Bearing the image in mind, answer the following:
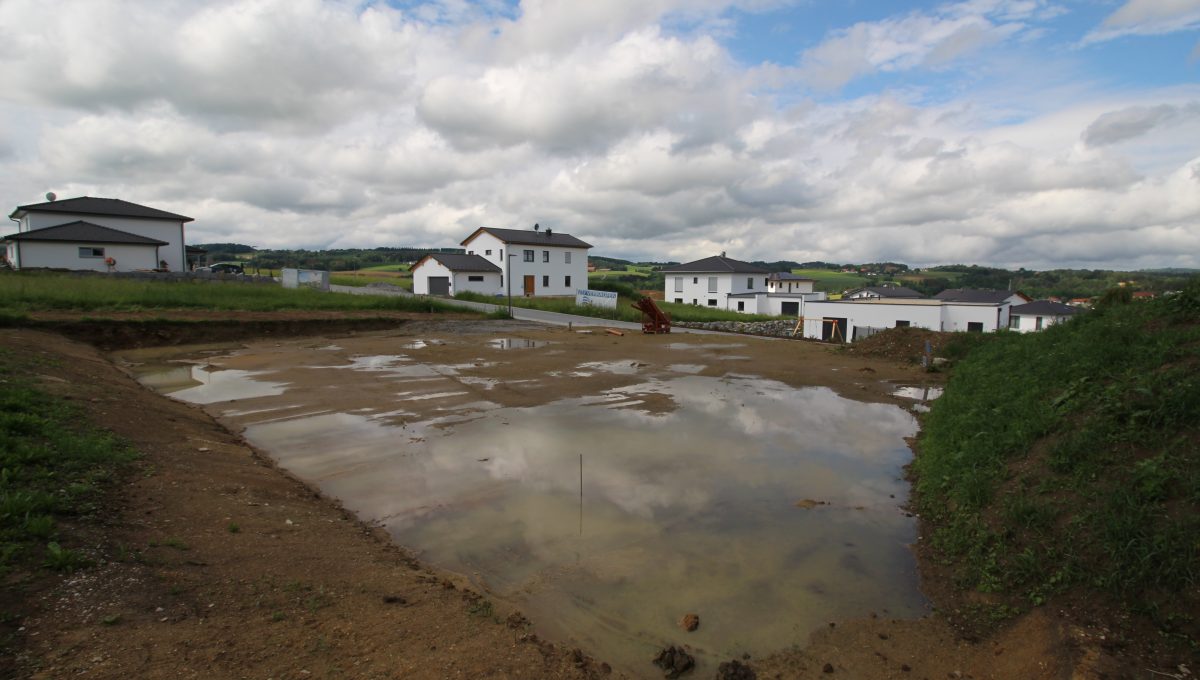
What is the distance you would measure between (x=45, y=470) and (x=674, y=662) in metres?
6.27

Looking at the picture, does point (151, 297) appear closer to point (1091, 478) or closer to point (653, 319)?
point (653, 319)

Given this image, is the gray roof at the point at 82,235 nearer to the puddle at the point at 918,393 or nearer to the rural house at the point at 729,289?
the puddle at the point at 918,393

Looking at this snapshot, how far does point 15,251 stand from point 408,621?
45.4 m

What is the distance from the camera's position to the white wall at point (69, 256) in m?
34.2

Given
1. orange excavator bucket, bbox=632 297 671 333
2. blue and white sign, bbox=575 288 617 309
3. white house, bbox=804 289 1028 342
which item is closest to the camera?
orange excavator bucket, bbox=632 297 671 333

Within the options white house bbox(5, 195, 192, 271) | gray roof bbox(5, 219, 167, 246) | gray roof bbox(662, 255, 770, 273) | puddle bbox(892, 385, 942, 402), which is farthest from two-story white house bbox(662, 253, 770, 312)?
gray roof bbox(5, 219, 167, 246)

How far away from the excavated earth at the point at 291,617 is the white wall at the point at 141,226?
4251 centimetres

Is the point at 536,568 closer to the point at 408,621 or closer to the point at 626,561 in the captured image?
the point at 626,561

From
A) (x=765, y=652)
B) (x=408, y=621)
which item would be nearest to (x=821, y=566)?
(x=765, y=652)

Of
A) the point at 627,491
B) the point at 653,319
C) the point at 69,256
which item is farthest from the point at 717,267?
the point at 627,491

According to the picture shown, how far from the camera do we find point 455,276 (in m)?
51.8

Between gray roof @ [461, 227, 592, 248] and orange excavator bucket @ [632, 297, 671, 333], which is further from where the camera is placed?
gray roof @ [461, 227, 592, 248]

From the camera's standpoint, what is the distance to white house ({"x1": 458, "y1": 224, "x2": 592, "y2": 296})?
5391 cm

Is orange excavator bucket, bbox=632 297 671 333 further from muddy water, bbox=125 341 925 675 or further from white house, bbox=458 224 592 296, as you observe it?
white house, bbox=458 224 592 296
